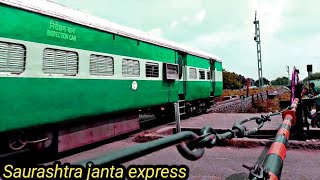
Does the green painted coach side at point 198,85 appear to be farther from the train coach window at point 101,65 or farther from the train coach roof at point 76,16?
the train coach window at point 101,65

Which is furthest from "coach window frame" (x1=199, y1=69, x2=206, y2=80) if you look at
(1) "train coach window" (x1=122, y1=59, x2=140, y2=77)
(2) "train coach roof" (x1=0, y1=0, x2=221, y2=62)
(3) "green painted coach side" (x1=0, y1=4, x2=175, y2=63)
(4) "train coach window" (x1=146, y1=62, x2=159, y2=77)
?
(1) "train coach window" (x1=122, y1=59, x2=140, y2=77)

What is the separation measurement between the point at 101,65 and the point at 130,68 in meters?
1.60

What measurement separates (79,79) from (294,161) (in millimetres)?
5413

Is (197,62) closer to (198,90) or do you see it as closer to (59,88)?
(198,90)

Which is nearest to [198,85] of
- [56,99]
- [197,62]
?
[197,62]

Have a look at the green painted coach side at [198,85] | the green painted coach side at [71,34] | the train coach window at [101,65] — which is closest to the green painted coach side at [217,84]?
the green painted coach side at [198,85]

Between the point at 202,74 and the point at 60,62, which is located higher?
the point at 202,74

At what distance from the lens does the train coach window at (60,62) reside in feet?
21.4

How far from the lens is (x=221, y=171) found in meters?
5.83

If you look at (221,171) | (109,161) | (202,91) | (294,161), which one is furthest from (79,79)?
(202,91)

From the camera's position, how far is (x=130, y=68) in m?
9.72

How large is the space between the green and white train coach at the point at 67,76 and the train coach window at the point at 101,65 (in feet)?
0.09

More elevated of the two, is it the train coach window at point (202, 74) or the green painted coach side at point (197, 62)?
the green painted coach side at point (197, 62)

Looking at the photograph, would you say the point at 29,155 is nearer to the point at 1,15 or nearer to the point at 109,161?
the point at 1,15
